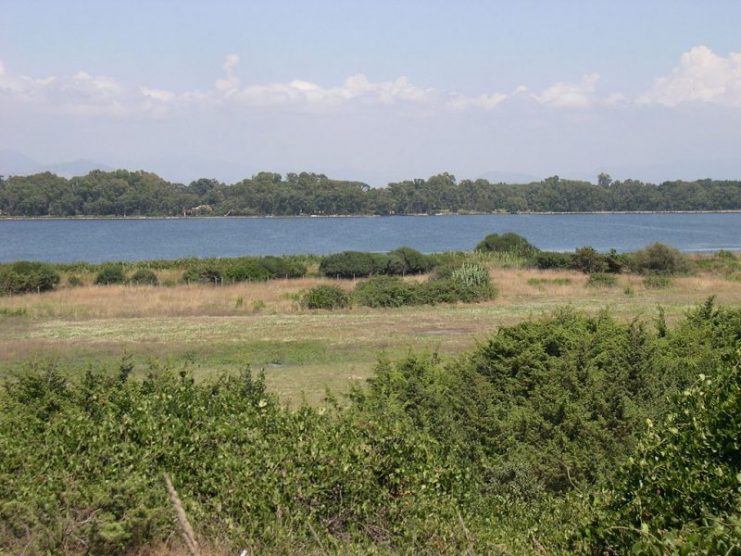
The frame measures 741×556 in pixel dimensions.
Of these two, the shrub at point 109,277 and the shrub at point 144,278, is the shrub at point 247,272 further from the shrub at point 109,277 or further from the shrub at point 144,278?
the shrub at point 109,277

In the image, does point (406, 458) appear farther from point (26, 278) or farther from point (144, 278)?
point (144, 278)

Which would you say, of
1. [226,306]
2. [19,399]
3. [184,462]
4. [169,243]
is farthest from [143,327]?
[169,243]

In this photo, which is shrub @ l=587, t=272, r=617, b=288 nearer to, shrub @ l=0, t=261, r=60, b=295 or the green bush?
shrub @ l=0, t=261, r=60, b=295

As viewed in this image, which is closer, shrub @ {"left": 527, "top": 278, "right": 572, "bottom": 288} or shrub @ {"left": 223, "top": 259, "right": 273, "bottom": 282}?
shrub @ {"left": 527, "top": 278, "right": 572, "bottom": 288}

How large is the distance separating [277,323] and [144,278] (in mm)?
20315

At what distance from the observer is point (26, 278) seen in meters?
45.5

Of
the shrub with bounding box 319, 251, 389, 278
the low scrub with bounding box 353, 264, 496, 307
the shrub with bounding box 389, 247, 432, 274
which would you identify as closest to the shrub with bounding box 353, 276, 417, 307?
the low scrub with bounding box 353, 264, 496, 307

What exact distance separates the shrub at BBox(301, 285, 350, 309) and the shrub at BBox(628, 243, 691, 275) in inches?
894

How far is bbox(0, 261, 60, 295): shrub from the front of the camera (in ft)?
147

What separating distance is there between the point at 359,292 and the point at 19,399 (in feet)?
94.2

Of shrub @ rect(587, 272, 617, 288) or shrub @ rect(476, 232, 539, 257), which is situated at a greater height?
shrub @ rect(476, 232, 539, 257)

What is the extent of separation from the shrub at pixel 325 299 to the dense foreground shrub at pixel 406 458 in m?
24.8

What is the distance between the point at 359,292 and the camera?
129ft

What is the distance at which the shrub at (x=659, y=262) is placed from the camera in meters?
52.6
